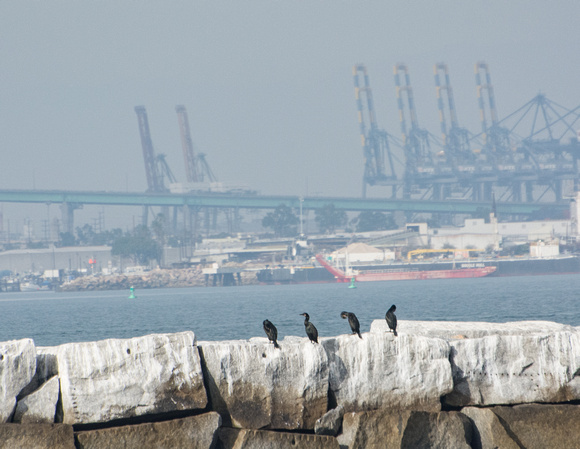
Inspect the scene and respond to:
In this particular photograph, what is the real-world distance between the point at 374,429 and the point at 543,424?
142 centimetres

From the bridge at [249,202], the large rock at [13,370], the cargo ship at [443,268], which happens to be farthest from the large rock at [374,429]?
the bridge at [249,202]

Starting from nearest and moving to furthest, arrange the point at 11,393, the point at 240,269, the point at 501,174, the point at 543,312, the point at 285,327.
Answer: the point at 11,393 → the point at 285,327 → the point at 543,312 → the point at 240,269 → the point at 501,174

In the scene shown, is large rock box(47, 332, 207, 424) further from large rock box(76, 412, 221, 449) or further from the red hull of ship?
the red hull of ship

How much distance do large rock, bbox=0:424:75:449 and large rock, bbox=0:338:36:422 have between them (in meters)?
0.18

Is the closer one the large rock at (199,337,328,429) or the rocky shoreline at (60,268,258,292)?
the large rock at (199,337,328,429)

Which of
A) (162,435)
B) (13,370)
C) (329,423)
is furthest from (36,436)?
(329,423)

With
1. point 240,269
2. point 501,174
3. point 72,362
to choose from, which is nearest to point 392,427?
point 72,362

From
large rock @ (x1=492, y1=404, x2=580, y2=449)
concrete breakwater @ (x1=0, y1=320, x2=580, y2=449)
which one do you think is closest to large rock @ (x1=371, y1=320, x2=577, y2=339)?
concrete breakwater @ (x1=0, y1=320, x2=580, y2=449)

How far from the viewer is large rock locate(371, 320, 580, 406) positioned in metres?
7.68

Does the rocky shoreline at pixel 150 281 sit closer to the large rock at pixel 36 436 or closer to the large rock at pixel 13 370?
the large rock at pixel 13 370

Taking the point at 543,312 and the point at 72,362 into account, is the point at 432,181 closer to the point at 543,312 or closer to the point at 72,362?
the point at 543,312

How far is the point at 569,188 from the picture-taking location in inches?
5586

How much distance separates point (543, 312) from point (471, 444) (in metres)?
22.3

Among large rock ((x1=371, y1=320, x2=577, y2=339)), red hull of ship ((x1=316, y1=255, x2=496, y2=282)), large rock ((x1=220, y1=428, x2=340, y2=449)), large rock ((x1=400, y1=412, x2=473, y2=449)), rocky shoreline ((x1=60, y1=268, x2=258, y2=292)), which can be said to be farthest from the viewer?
Result: rocky shoreline ((x1=60, y1=268, x2=258, y2=292))
